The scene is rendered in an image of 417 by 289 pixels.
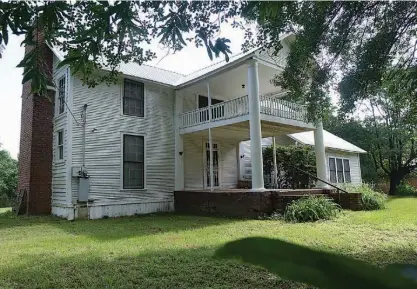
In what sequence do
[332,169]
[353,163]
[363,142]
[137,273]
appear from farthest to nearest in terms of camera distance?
[363,142], [353,163], [332,169], [137,273]

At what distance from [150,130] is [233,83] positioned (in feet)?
14.4

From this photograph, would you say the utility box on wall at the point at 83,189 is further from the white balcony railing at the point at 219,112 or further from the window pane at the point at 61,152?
the white balcony railing at the point at 219,112

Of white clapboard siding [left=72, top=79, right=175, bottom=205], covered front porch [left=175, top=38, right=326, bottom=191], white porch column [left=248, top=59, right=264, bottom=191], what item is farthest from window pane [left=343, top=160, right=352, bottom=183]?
white clapboard siding [left=72, top=79, right=175, bottom=205]

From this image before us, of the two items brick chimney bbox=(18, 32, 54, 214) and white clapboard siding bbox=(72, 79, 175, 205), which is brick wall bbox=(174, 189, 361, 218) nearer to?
white clapboard siding bbox=(72, 79, 175, 205)

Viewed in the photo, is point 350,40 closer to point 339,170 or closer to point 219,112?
point 219,112

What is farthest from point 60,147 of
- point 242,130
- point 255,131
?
point 242,130

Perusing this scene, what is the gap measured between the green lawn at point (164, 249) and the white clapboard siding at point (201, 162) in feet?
17.1

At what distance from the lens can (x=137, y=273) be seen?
480 centimetres

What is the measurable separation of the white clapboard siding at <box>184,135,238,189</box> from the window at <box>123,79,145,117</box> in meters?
2.59

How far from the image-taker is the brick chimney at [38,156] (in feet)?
42.4

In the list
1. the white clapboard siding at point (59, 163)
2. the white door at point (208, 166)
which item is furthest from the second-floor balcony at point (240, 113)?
the white clapboard siding at point (59, 163)

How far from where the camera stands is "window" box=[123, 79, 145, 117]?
45.1ft

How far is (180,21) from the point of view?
3.21m

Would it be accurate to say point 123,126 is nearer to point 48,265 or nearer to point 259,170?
point 259,170
